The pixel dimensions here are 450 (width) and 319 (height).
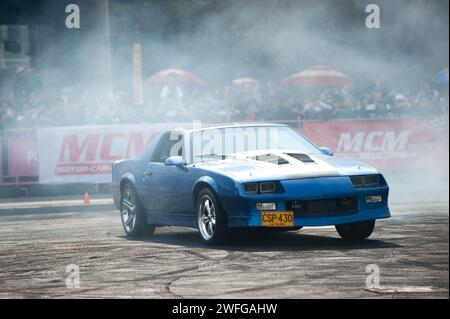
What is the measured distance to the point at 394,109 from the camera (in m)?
21.9

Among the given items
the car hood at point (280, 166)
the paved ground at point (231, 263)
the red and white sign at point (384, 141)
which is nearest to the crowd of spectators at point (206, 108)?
the red and white sign at point (384, 141)

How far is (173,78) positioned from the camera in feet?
91.9

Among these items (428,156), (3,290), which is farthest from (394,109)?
(3,290)

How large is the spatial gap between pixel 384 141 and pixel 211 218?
446 inches

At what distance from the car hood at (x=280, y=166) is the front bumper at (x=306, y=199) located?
11cm

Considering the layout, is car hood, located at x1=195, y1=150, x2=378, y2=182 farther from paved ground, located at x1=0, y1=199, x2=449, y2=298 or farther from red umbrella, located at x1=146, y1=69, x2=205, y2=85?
red umbrella, located at x1=146, y1=69, x2=205, y2=85

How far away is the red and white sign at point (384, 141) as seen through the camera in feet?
68.8

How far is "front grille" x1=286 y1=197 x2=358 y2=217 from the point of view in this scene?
9875mm

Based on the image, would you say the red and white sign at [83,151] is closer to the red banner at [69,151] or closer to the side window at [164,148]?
the red banner at [69,151]

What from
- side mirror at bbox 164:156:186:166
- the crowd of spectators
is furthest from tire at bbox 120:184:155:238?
the crowd of spectators

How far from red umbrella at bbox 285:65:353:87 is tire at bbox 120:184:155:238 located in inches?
643

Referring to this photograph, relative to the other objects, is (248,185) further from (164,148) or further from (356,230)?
(164,148)

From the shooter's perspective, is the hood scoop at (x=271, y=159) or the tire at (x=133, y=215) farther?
the tire at (x=133, y=215)
